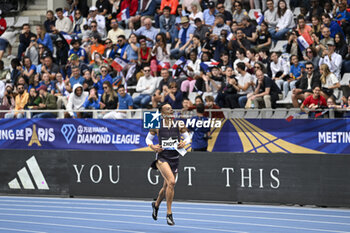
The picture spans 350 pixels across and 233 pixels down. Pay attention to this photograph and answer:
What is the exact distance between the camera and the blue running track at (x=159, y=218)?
11.1 meters

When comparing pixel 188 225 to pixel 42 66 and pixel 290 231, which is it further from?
pixel 42 66

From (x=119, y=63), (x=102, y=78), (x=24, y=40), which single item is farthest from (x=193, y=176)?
(x=24, y=40)

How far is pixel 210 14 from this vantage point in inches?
774

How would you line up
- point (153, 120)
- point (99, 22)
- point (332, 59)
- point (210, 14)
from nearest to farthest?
point (153, 120) < point (332, 59) < point (210, 14) < point (99, 22)

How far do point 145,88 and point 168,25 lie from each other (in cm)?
280

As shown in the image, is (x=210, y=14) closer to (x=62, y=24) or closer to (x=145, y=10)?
(x=145, y=10)

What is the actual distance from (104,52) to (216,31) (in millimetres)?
3996

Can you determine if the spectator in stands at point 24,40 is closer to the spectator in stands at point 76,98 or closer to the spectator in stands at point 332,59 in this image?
the spectator in stands at point 76,98

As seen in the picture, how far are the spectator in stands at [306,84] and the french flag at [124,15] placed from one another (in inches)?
321

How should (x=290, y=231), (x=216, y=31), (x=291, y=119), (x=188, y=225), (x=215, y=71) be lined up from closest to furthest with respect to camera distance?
(x=290, y=231) < (x=188, y=225) < (x=291, y=119) < (x=215, y=71) < (x=216, y=31)

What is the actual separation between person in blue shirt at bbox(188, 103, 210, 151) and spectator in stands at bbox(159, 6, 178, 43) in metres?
6.00

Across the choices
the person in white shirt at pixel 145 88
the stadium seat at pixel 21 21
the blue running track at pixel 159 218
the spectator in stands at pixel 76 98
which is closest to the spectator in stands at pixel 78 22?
the stadium seat at pixel 21 21

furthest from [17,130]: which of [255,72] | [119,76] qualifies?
[255,72]

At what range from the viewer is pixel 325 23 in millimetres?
16781
